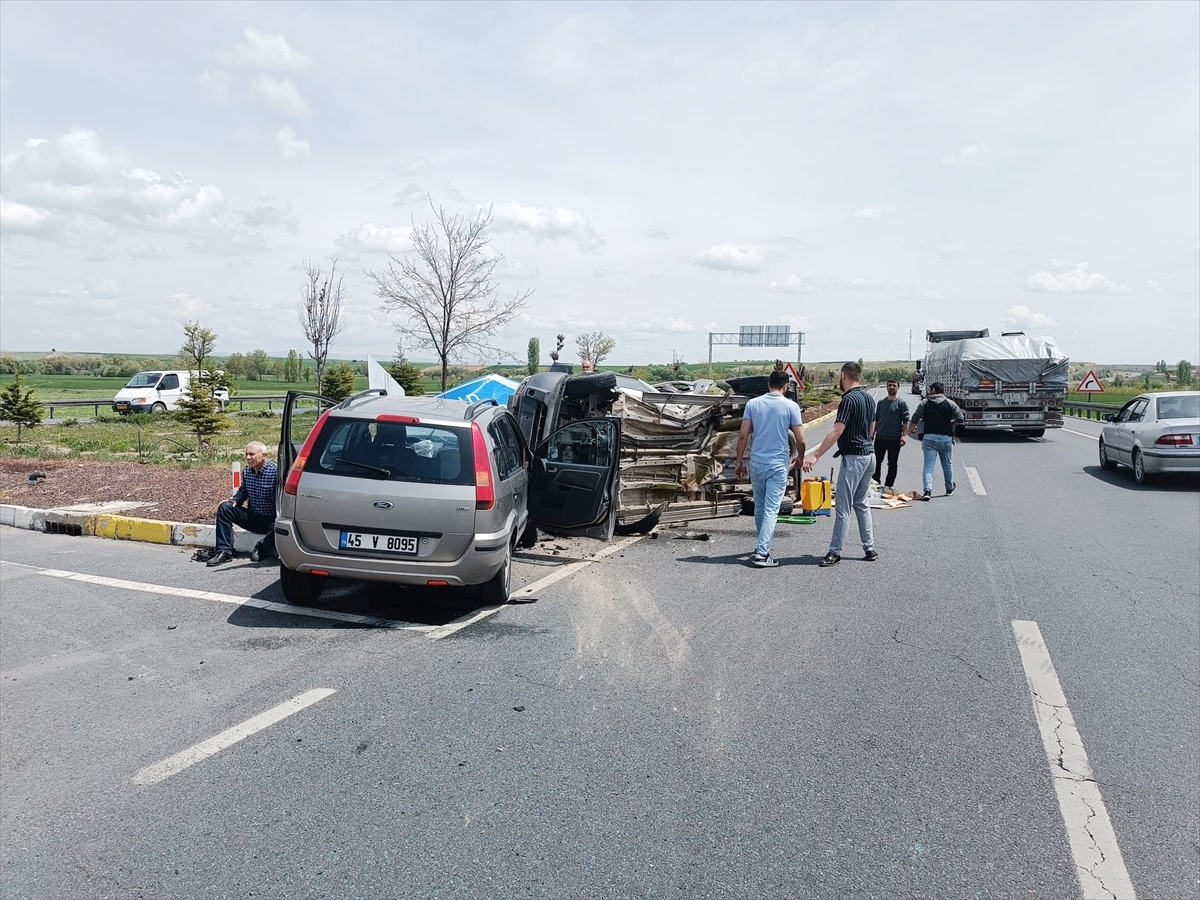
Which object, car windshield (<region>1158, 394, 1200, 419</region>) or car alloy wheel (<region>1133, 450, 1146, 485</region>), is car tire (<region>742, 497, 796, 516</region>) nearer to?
car alloy wheel (<region>1133, 450, 1146, 485</region>)

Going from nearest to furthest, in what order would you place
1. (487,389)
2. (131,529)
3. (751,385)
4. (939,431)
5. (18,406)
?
(131,529), (939,431), (751,385), (487,389), (18,406)

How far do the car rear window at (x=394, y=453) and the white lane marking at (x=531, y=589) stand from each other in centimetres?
104

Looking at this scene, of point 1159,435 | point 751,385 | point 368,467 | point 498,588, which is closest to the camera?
point 368,467

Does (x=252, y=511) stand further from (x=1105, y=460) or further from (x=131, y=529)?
(x=1105, y=460)

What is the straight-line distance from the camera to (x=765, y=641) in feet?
18.7

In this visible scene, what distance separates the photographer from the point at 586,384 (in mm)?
10344

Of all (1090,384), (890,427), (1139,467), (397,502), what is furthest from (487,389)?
(1090,384)

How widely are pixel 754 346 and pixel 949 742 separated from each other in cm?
6047

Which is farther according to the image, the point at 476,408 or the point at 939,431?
the point at 939,431

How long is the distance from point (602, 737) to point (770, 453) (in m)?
4.58

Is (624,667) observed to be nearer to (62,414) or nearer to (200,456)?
(200,456)

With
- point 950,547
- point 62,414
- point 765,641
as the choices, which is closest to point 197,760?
point 765,641

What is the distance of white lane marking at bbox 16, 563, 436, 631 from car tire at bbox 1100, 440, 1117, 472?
49.2ft

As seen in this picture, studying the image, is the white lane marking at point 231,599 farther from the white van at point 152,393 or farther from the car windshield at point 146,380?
the car windshield at point 146,380
